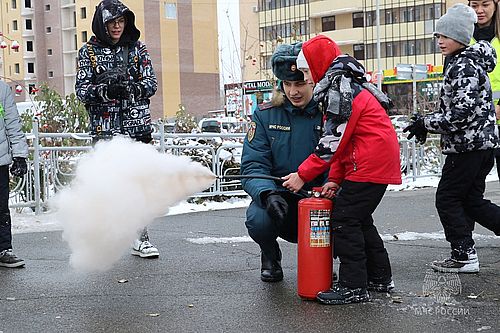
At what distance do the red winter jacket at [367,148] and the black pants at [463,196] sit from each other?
0.97 meters

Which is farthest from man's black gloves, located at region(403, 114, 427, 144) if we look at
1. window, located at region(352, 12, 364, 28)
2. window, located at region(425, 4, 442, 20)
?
window, located at region(352, 12, 364, 28)

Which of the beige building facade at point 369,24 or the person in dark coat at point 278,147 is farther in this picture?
the beige building facade at point 369,24

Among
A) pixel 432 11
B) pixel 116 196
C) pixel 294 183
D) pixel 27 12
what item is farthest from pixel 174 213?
pixel 27 12

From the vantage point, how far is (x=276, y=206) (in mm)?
4805

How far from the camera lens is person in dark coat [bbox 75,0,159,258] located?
608 centimetres

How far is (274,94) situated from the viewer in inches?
211

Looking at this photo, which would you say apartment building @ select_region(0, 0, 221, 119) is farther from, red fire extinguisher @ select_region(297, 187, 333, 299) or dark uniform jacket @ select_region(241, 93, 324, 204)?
Result: red fire extinguisher @ select_region(297, 187, 333, 299)

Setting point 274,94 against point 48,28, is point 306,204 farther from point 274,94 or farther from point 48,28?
point 48,28

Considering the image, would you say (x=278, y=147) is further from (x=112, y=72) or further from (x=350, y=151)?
(x=112, y=72)

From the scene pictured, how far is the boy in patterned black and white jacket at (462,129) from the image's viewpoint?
5305 millimetres

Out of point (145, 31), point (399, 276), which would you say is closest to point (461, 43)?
point (399, 276)

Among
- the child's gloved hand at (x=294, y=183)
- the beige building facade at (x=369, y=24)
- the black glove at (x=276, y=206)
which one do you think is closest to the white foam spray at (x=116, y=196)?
the black glove at (x=276, y=206)

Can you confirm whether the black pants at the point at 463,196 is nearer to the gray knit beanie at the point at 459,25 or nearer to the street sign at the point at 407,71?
the gray knit beanie at the point at 459,25

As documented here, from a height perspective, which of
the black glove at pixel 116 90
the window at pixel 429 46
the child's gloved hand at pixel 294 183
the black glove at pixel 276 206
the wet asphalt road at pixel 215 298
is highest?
the window at pixel 429 46
